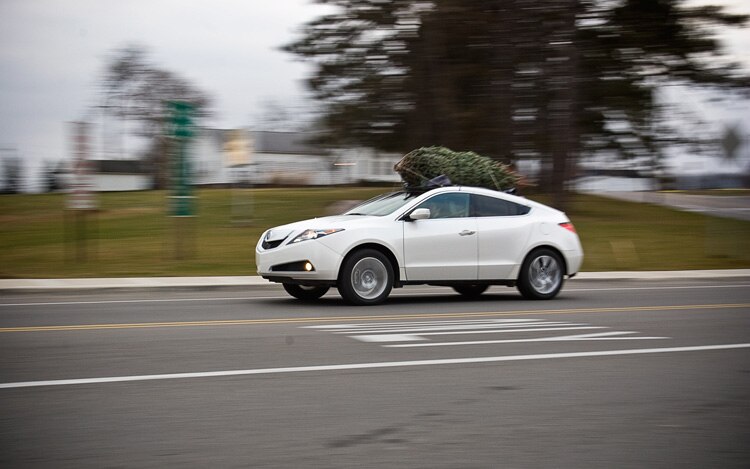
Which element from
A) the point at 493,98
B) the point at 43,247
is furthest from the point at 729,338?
the point at 493,98

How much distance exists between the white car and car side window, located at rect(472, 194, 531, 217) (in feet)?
0.05

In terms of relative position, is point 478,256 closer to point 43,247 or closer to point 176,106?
point 176,106

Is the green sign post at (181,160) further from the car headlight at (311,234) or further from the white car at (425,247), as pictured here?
the car headlight at (311,234)

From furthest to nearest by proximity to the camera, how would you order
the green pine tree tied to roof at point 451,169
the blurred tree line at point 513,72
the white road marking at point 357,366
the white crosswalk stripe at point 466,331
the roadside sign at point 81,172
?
the blurred tree line at point 513,72 → the roadside sign at point 81,172 → the green pine tree tied to roof at point 451,169 → the white crosswalk stripe at point 466,331 → the white road marking at point 357,366

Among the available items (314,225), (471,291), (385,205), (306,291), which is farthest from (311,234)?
(471,291)

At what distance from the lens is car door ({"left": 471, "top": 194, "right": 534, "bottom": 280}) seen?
12727 mm

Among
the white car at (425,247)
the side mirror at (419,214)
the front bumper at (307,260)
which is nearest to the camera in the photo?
the front bumper at (307,260)

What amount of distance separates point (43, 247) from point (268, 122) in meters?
65.1

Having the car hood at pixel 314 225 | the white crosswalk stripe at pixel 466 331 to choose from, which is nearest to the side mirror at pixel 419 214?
the car hood at pixel 314 225

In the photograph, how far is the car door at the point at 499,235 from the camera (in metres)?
12.7

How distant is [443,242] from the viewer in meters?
12.4

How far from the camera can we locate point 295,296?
13.2 m

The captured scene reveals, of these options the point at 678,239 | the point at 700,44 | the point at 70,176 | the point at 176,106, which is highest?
the point at 700,44

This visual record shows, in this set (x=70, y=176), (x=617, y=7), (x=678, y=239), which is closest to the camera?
(x=70, y=176)
